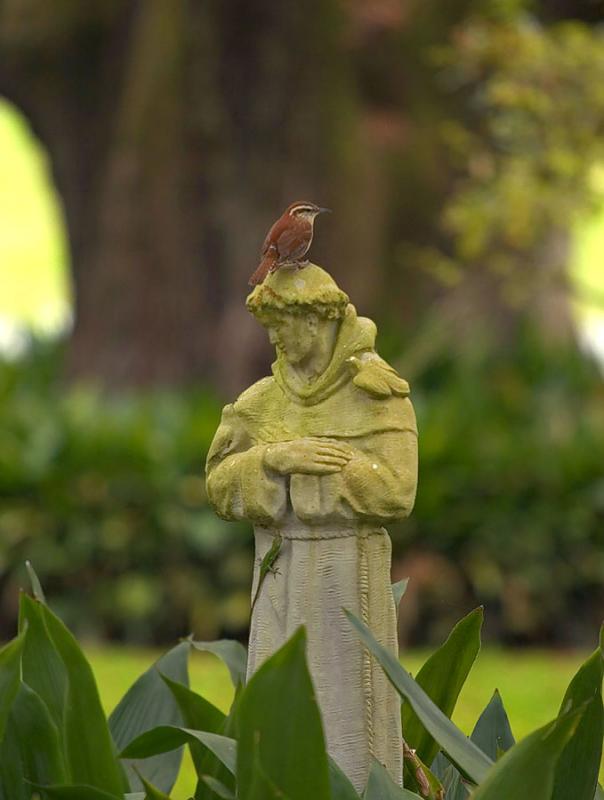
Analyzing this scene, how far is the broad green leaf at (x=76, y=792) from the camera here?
12.2 ft

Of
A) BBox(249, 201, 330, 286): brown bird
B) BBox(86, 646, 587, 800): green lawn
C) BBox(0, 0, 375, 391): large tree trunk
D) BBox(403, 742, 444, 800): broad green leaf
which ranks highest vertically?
BBox(0, 0, 375, 391): large tree trunk

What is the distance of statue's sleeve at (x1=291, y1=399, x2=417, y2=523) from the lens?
3963 millimetres

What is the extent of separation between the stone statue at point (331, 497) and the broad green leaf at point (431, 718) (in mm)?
259

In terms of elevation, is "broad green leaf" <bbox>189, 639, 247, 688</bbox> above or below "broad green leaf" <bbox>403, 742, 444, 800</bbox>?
above

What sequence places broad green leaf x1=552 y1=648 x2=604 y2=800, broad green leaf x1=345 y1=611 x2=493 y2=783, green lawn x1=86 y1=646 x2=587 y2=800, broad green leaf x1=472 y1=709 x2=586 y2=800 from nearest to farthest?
broad green leaf x1=472 y1=709 x2=586 y2=800 < broad green leaf x1=345 y1=611 x2=493 y2=783 < broad green leaf x1=552 y1=648 x2=604 y2=800 < green lawn x1=86 y1=646 x2=587 y2=800

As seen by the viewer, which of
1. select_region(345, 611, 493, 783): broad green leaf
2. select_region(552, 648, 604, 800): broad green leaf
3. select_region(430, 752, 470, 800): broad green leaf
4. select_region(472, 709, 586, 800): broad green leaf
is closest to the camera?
select_region(472, 709, 586, 800): broad green leaf

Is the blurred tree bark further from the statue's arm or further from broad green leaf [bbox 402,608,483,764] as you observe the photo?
the statue's arm

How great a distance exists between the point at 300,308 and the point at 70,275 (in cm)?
908

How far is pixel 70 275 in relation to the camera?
42.4ft

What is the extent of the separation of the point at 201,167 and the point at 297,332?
306 inches

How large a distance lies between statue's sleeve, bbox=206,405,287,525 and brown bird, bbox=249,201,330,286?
0.40m

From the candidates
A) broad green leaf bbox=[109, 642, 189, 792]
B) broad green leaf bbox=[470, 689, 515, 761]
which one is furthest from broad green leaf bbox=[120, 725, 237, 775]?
broad green leaf bbox=[470, 689, 515, 761]

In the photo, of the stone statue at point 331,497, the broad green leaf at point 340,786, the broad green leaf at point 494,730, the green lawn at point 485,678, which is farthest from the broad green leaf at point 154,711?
the green lawn at point 485,678

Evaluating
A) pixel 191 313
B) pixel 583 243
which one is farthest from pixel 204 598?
pixel 583 243
